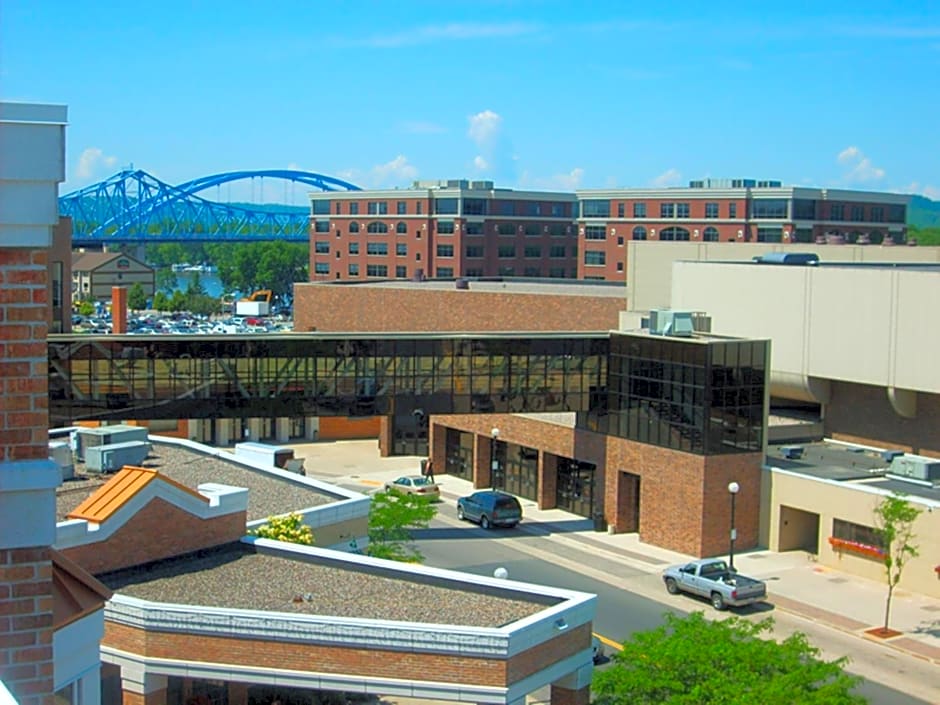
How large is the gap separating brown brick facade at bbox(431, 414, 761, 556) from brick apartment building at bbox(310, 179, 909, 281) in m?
55.7

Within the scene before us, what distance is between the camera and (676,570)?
3472 cm

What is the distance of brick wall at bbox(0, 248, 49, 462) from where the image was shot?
21.4 ft

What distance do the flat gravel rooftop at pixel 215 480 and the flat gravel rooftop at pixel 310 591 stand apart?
3.85 meters

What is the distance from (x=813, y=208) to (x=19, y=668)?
311ft

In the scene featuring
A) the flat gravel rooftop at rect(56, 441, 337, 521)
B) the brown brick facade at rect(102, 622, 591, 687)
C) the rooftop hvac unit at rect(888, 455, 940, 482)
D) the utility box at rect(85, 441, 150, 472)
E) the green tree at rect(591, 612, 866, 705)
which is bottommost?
the green tree at rect(591, 612, 866, 705)

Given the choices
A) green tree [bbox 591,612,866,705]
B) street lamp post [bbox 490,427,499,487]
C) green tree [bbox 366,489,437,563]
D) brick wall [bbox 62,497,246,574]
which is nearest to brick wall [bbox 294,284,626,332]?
street lamp post [bbox 490,427,499,487]

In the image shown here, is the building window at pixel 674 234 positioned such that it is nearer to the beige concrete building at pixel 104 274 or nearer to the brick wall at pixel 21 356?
the beige concrete building at pixel 104 274

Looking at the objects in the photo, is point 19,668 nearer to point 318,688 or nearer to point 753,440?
point 318,688

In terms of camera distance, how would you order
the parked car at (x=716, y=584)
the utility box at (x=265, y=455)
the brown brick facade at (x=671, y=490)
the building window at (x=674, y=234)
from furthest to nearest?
the building window at (x=674, y=234)
the utility box at (x=265, y=455)
the brown brick facade at (x=671, y=490)
the parked car at (x=716, y=584)

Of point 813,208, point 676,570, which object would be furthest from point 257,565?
point 813,208

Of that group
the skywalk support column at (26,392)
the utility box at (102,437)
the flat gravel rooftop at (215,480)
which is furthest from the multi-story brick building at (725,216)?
the skywalk support column at (26,392)

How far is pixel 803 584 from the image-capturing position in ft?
116

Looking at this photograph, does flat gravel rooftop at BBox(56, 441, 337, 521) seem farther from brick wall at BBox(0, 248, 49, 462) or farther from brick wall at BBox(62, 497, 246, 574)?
brick wall at BBox(0, 248, 49, 462)

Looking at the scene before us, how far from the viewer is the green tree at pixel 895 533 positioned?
1246 inches
